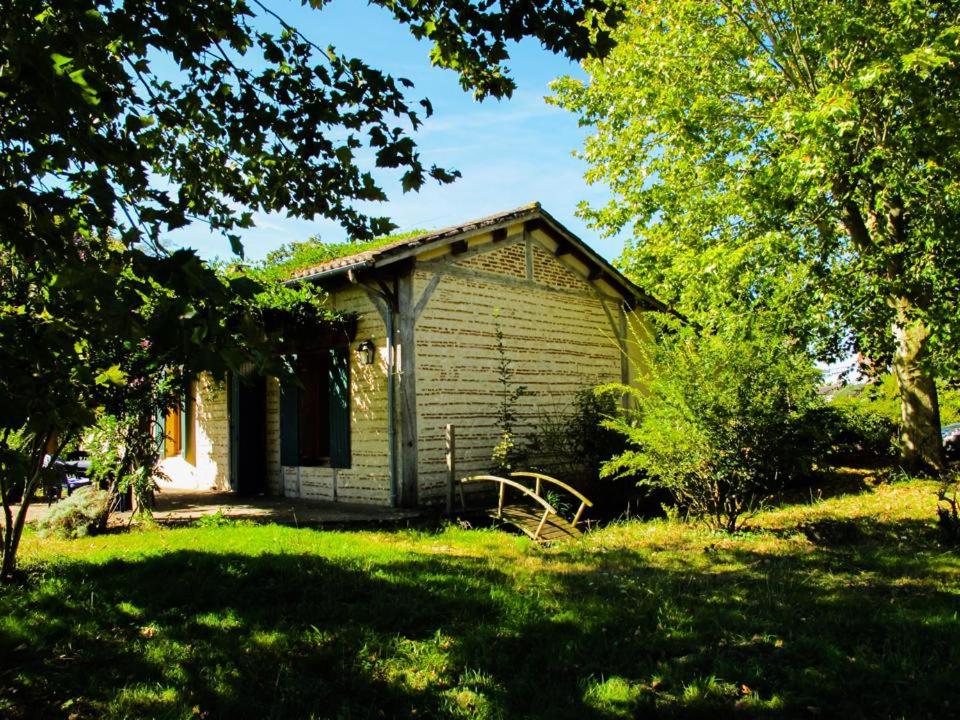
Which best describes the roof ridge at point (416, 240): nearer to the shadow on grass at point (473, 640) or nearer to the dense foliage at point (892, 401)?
the shadow on grass at point (473, 640)

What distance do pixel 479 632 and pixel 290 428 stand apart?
775 cm

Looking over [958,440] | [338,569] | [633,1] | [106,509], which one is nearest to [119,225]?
[338,569]

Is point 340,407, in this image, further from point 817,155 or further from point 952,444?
point 952,444

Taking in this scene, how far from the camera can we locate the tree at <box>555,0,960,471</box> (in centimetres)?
825

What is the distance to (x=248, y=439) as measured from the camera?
39.0 ft

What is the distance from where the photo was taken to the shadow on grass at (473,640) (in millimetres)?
3234

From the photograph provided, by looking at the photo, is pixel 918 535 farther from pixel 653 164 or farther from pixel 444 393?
pixel 653 164

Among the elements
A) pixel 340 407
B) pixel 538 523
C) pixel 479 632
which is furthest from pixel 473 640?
pixel 340 407

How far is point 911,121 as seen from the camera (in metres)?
8.50

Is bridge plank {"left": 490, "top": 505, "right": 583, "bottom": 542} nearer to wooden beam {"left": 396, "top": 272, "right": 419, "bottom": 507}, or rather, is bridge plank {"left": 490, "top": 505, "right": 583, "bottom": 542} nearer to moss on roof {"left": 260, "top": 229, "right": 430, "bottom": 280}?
wooden beam {"left": 396, "top": 272, "right": 419, "bottom": 507}

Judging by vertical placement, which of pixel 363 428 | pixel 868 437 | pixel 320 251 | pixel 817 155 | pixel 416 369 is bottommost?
pixel 868 437

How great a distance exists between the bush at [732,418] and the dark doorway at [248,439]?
284 inches

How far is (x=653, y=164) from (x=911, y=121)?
6.83 metres

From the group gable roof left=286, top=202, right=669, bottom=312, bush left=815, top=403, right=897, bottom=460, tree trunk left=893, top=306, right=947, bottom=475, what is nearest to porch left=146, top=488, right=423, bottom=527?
gable roof left=286, top=202, right=669, bottom=312
